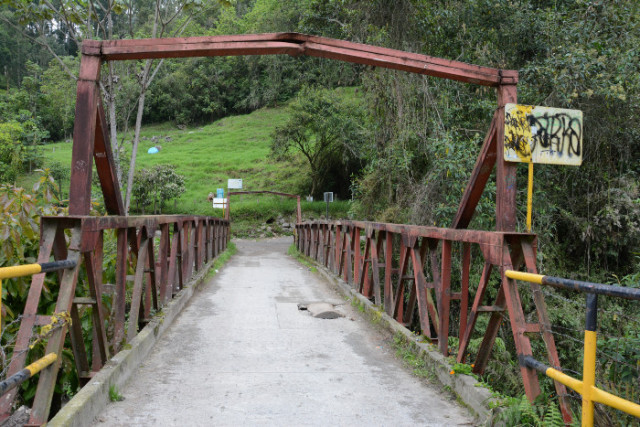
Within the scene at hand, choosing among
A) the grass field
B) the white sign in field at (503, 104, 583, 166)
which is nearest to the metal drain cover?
the white sign in field at (503, 104, 583, 166)

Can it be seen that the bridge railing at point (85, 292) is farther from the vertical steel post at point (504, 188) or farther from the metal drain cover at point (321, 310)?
the vertical steel post at point (504, 188)

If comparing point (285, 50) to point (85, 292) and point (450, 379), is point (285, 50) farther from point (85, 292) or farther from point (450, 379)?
point (450, 379)

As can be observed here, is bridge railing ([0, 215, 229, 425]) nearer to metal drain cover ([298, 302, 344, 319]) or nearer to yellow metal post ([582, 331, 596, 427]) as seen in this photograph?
metal drain cover ([298, 302, 344, 319])

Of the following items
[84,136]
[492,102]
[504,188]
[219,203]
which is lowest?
[504,188]

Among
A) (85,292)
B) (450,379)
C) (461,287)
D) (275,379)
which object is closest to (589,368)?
(450,379)

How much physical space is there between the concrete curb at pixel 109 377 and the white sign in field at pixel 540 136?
3.32m

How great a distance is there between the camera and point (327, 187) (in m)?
32.2

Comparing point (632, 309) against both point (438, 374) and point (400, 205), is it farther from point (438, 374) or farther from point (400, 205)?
point (438, 374)

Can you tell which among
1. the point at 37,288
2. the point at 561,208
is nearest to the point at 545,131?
the point at 37,288

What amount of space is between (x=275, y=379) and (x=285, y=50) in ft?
8.74

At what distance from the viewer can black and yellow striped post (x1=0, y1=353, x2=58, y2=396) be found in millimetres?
2061

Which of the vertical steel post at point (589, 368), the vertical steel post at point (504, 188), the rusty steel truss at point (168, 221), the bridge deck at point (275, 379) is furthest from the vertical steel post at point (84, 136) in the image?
the vertical steel post at point (589, 368)

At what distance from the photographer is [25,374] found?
7.59 ft

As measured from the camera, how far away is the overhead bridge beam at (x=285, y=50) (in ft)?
13.6
